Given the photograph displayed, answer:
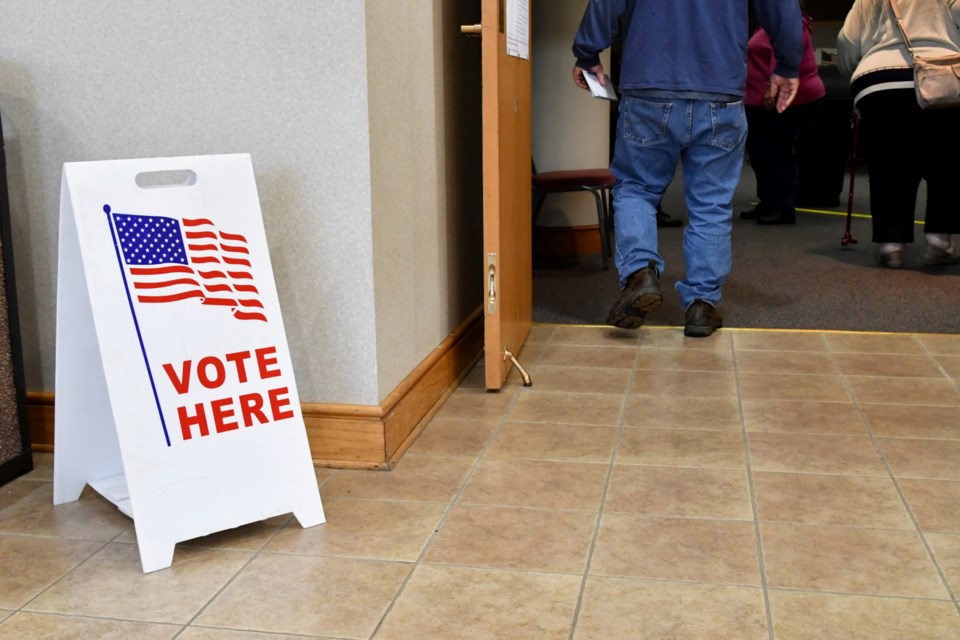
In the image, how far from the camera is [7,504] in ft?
6.68

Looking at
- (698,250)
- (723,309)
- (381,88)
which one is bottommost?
(723,309)

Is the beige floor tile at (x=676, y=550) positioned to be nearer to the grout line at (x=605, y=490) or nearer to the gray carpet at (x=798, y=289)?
the grout line at (x=605, y=490)

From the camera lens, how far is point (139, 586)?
66.2 inches

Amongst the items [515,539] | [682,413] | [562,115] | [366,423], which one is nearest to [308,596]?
[515,539]

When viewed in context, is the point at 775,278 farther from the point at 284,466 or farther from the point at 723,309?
the point at 284,466

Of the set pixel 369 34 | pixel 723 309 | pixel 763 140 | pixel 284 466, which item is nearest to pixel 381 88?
pixel 369 34

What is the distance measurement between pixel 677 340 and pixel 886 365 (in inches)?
25.1

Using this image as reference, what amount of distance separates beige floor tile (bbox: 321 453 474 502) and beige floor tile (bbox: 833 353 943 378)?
1.29 meters

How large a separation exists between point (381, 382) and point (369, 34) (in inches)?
28.2

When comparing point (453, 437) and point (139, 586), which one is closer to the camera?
point (139, 586)

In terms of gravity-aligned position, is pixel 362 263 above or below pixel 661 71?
below

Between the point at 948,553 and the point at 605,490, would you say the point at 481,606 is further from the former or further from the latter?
the point at 948,553

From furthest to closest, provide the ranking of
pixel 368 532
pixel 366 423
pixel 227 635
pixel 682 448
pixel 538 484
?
pixel 682 448
pixel 366 423
pixel 538 484
pixel 368 532
pixel 227 635

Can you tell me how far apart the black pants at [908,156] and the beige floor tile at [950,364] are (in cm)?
141
